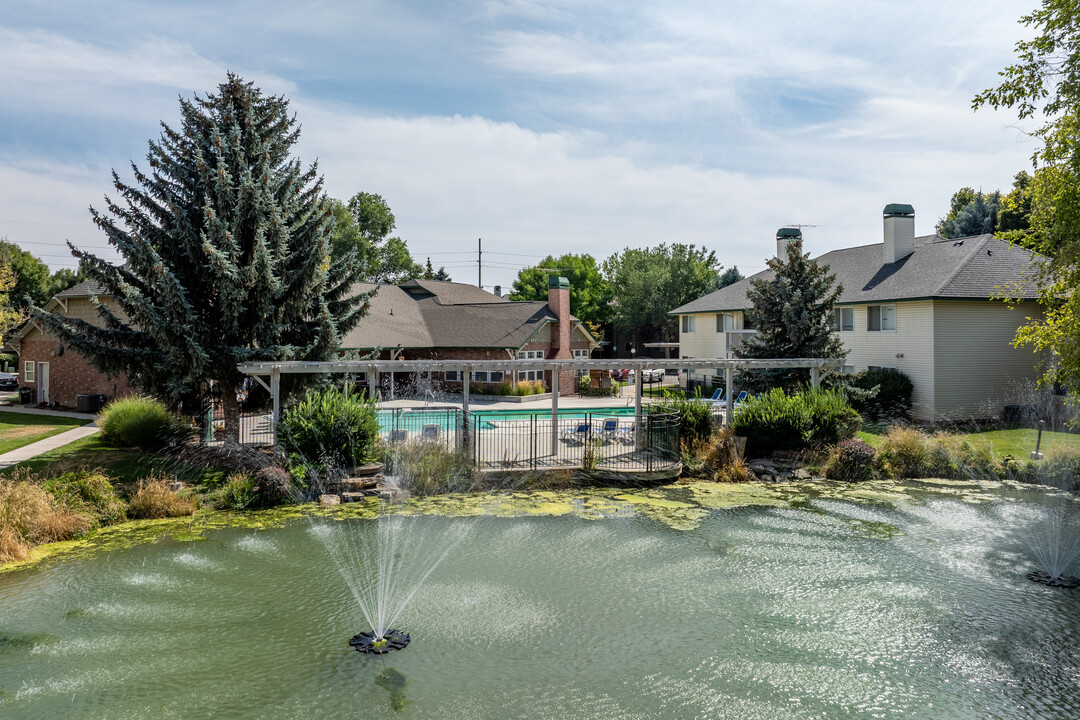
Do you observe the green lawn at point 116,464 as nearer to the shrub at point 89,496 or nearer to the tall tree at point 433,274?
the shrub at point 89,496

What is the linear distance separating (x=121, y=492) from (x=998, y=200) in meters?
48.8

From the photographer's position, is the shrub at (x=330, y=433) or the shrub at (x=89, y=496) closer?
the shrub at (x=89, y=496)

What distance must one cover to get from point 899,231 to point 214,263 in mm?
27844

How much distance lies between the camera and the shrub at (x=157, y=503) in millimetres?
14930

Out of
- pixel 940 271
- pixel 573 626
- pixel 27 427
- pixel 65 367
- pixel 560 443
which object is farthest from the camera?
pixel 65 367

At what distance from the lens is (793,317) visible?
83.5 feet

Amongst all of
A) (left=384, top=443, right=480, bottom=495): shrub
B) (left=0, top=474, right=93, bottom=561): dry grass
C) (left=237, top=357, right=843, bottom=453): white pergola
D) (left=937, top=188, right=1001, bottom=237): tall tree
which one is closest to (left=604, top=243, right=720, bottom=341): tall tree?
(left=937, top=188, right=1001, bottom=237): tall tree

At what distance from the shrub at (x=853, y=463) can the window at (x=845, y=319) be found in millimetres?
12457

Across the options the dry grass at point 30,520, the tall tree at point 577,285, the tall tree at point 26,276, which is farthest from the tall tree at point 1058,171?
the tall tree at point 26,276

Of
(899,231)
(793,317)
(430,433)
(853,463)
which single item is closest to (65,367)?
(430,433)

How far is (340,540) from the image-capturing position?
1369cm

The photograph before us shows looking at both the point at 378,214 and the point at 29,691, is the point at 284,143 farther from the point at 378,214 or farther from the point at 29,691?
the point at 378,214

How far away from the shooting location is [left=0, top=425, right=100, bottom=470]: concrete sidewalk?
18406 millimetres

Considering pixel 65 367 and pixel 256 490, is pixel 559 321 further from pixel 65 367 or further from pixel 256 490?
pixel 256 490
